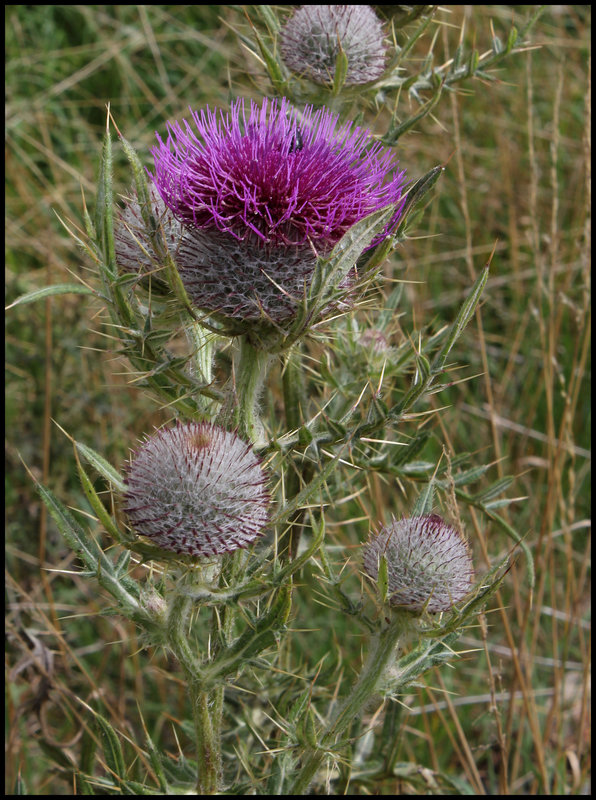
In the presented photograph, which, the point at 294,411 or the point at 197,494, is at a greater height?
the point at 197,494

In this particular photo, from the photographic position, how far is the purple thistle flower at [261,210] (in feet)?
6.98

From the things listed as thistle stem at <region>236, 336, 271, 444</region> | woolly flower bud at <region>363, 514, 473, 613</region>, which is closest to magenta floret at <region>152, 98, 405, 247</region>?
thistle stem at <region>236, 336, 271, 444</region>

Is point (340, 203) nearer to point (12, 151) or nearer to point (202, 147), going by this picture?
point (202, 147)

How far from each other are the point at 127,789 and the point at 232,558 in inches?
25.9

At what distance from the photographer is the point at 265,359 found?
89.7 inches

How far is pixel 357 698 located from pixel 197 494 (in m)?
0.81

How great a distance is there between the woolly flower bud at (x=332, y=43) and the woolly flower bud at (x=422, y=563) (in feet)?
5.26

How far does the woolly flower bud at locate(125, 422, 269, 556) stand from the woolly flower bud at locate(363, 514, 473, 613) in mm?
465

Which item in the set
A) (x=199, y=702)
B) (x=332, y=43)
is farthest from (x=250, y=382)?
(x=332, y=43)

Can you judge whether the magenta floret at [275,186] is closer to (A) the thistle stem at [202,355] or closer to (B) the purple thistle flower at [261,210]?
(B) the purple thistle flower at [261,210]

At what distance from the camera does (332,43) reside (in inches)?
113

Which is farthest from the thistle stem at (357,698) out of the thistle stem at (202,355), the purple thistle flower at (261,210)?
the purple thistle flower at (261,210)

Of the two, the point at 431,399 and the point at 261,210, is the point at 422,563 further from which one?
the point at 431,399

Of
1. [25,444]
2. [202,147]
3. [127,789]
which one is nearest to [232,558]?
[127,789]
